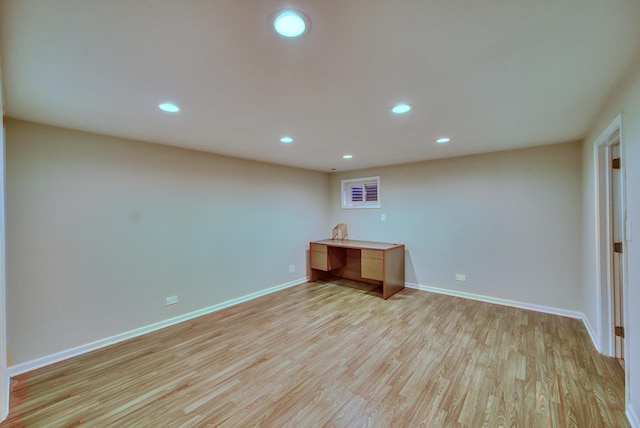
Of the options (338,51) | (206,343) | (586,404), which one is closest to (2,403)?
(206,343)

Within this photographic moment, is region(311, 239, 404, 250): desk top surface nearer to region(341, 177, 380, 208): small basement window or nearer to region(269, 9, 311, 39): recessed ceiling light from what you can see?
region(341, 177, 380, 208): small basement window

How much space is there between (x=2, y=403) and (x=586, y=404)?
4008mm

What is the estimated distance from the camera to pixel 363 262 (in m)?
A: 4.30

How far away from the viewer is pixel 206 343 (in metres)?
2.75

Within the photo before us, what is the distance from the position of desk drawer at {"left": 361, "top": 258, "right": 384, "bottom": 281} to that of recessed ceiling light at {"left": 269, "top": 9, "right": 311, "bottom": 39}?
3.47 m

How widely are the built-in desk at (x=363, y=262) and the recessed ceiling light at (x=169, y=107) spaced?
10.5 feet

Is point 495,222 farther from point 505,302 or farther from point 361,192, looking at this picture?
point 361,192

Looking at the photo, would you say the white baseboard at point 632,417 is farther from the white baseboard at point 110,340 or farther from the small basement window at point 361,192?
the white baseboard at point 110,340

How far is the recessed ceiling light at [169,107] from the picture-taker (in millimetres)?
2023

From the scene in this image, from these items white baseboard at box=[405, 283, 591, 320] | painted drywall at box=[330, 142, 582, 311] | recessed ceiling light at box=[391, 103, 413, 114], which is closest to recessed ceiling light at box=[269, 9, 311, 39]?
recessed ceiling light at box=[391, 103, 413, 114]

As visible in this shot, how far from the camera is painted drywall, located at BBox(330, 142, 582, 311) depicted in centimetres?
331

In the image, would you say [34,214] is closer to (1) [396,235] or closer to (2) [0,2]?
(2) [0,2]

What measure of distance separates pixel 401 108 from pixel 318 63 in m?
0.95

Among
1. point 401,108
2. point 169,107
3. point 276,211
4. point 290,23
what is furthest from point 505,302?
point 169,107
